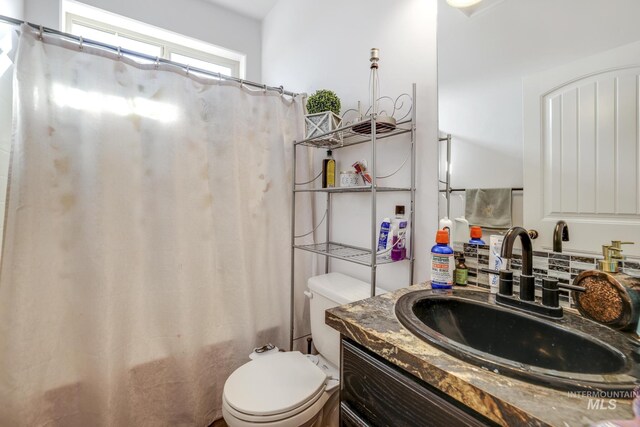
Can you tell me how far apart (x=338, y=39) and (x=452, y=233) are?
1258 millimetres

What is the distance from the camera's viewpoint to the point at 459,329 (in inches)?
32.1

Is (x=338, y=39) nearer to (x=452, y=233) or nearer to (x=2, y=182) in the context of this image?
(x=452, y=233)

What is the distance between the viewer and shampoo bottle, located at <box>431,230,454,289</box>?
36.2 inches

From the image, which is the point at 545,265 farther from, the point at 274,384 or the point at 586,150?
the point at 274,384

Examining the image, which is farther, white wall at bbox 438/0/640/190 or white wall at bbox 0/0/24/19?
white wall at bbox 0/0/24/19

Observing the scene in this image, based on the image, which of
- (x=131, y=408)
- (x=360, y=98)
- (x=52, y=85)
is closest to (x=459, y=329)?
(x=360, y=98)

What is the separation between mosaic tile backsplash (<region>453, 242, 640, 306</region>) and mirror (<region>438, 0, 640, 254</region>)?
1.2 inches

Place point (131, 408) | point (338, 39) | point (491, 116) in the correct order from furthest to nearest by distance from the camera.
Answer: point (338, 39), point (131, 408), point (491, 116)

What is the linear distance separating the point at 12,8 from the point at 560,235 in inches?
96.1

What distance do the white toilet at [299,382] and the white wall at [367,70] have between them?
245 millimetres

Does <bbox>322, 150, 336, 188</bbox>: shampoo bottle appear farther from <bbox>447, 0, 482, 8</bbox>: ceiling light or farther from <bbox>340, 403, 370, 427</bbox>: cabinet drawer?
<bbox>340, 403, 370, 427</bbox>: cabinet drawer

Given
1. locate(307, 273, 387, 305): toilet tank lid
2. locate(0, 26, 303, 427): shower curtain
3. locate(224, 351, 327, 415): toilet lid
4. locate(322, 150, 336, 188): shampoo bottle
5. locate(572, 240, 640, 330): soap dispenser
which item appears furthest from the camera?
locate(322, 150, 336, 188): shampoo bottle

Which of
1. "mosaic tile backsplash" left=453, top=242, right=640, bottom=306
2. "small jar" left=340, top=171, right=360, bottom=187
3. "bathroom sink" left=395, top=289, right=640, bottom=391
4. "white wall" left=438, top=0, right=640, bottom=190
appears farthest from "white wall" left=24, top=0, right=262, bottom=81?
"bathroom sink" left=395, top=289, right=640, bottom=391

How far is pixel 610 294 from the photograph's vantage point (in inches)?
25.9
